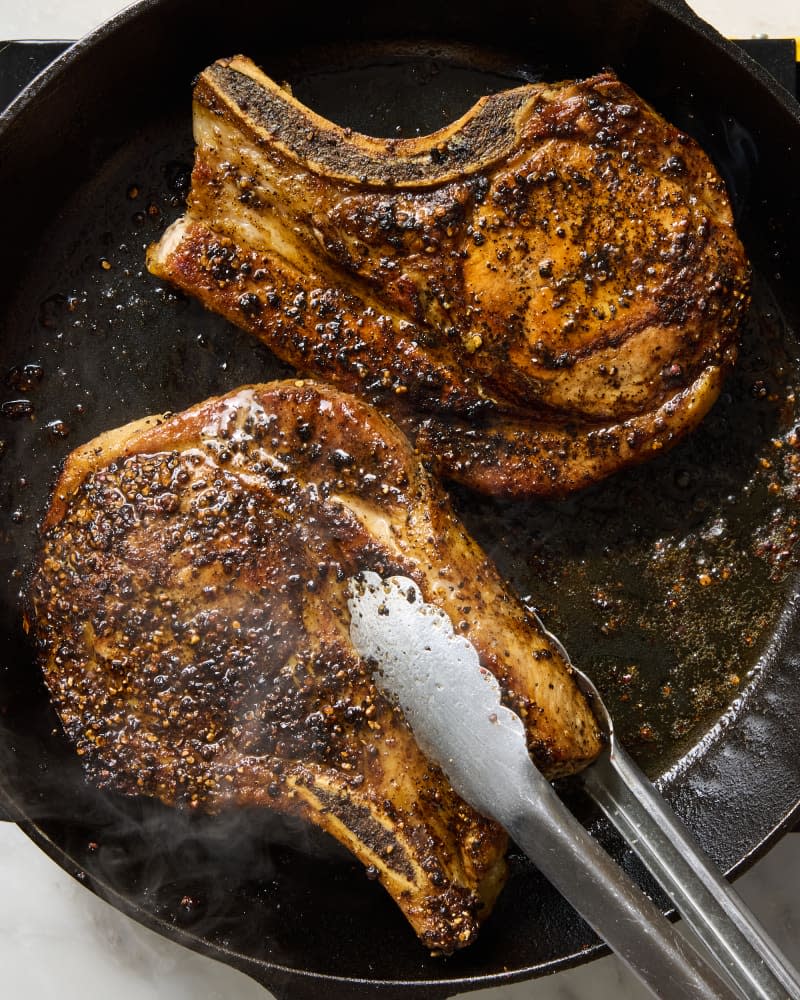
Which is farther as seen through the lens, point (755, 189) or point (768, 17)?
point (768, 17)

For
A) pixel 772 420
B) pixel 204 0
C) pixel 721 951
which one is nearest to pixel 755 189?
pixel 772 420

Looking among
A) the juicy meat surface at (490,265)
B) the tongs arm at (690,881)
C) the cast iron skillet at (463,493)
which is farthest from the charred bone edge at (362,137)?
the tongs arm at (690,881)

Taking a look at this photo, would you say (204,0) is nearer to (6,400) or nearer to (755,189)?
(6,400)

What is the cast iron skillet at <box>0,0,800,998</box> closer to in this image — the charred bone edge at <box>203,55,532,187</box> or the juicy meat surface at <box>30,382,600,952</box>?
the charred bone edge at <box>203,55,532,187</box>

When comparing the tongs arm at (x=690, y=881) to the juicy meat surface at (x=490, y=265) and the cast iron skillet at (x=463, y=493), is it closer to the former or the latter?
the cast iron skillet at (x=463, y=493)

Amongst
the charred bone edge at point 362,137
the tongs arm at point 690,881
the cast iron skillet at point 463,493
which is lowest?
the tongs arm at point 690,881

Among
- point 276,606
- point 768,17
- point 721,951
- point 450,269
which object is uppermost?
point 768,17

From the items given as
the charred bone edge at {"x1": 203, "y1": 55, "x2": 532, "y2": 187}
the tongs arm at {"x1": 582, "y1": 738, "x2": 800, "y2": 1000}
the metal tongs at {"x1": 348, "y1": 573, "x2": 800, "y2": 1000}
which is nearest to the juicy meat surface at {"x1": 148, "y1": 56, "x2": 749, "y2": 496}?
the charred bone edge at {"x1": 203, "y1": 55, "x2": 532, "y2": 187}
